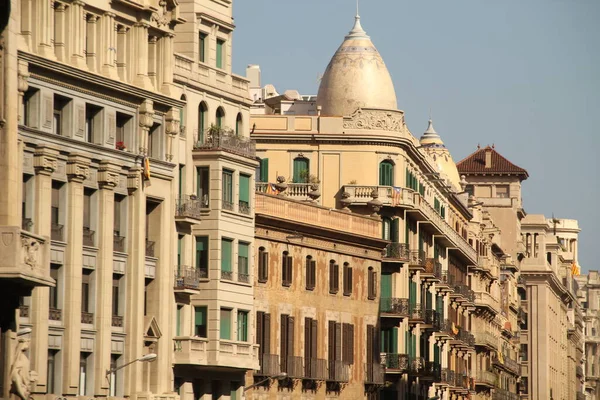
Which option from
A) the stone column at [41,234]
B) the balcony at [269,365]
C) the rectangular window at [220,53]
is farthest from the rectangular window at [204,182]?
the stone column at [41,234]

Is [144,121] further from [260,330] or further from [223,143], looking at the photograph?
[260,330]

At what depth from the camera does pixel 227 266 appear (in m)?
85.8

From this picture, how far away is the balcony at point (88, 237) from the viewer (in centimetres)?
7364

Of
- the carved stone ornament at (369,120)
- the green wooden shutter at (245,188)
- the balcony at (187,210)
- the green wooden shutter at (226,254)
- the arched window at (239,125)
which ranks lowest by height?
the green wooden shutter at (226,254)

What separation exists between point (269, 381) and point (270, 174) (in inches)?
757

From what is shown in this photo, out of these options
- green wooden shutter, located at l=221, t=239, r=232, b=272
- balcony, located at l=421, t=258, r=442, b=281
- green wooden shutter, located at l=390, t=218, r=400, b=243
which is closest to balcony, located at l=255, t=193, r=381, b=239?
green wooden shutter, located at l=390, t=218, r=400, b=243

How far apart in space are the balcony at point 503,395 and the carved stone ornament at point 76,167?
95889 mm

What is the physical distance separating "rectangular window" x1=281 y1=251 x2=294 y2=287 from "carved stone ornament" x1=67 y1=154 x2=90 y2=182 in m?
25.1

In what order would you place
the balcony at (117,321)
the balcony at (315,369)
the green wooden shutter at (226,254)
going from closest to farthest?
1. the balcony at (117,321)
2. the green wooden shutter at (226,254)
3. the balcony at (315,369)

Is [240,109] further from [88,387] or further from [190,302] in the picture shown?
[88,387]

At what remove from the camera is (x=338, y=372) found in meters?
102

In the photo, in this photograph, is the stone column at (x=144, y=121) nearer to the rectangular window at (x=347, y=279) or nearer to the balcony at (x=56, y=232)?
the balcony at (x=56, y=232)

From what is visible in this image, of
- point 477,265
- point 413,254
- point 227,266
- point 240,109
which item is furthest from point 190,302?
point 477,265

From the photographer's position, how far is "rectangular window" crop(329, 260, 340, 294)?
103000 millimetres
